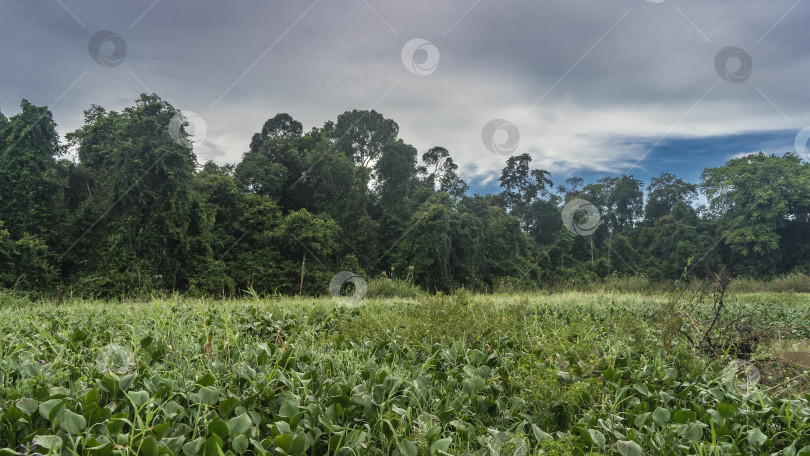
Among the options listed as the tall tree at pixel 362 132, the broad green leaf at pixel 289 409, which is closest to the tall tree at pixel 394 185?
the tall tree at pixel 362 132

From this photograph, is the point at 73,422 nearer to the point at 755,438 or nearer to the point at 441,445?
the point at 441,445

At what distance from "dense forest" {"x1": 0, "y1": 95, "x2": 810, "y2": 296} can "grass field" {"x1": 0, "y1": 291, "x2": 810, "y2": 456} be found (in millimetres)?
9905

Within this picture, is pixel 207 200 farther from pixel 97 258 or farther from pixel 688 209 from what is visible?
pixel 688 209

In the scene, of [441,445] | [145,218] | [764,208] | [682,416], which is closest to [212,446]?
[441,445]

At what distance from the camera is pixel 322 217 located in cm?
2138

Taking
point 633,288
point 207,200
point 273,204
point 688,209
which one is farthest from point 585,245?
point 207,200

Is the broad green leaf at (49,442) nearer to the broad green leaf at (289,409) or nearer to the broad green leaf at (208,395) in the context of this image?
the broad green leaf at (208,395)

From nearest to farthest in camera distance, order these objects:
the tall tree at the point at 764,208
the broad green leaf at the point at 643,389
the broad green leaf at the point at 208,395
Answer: the broad green leaf at the point at 208,395 → the broad green leaf at the point at 643,389 → the tall tree at the point at 764,208

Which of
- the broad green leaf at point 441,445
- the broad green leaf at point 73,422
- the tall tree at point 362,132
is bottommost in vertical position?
the broad green leaf at point 441,445

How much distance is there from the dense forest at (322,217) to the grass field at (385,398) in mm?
9905

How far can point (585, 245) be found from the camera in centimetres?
3281

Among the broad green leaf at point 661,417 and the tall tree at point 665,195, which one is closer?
the broad green leaf at point 661,417

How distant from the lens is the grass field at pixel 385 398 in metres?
1.52

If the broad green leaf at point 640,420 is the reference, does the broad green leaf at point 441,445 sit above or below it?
above
